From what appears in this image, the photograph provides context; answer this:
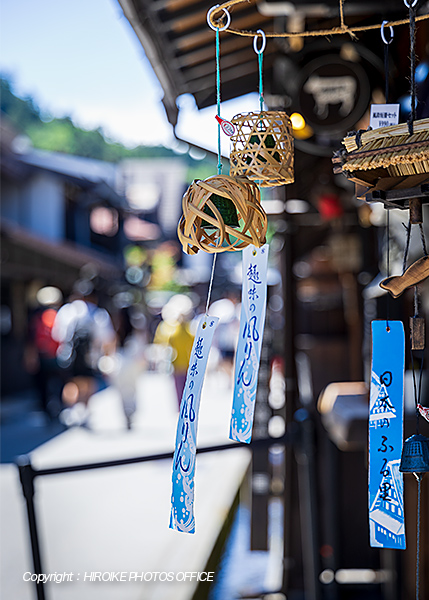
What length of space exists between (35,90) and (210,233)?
2300 inches

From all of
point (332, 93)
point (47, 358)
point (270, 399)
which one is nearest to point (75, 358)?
point (47, 358)

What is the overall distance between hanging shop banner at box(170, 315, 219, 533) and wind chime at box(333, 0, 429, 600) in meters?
0.41

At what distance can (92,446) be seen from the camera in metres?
7.70

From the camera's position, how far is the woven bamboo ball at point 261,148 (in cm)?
161

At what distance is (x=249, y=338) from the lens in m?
1.68

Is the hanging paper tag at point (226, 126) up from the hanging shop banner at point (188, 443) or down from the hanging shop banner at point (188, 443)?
up

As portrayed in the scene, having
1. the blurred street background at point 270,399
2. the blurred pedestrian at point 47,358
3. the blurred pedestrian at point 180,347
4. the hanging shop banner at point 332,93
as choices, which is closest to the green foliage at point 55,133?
the blurred pedestrian at point 47,358

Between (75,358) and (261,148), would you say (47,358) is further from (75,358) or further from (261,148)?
(261,148)

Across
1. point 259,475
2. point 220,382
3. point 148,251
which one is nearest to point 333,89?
point 259,475

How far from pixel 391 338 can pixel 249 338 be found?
35 centimetres

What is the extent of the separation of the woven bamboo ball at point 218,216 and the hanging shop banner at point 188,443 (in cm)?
19

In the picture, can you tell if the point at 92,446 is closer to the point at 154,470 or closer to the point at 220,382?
the point at 154,470

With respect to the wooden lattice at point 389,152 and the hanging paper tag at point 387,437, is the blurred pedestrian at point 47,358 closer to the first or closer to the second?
the hanging paper tag at point 387,437

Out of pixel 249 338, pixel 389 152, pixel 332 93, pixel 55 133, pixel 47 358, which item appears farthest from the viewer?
pixel 55 133
